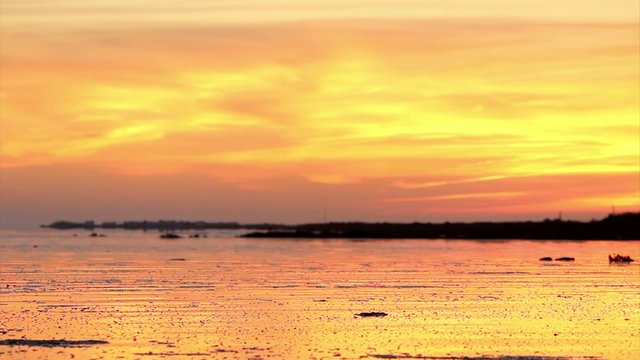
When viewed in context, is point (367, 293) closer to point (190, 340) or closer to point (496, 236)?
point (190, 340)

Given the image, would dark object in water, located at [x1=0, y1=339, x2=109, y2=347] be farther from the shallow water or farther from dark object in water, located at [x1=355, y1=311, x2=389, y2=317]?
dark object in water, located at [x1=355, y1=311, x2=389, y2=317]

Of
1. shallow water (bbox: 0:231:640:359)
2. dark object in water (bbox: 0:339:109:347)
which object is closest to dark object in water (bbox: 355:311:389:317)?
shallow water (bbox: 0:231:640:359)

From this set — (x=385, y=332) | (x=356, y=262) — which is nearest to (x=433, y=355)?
(x=385, y=332)

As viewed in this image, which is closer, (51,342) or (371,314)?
(51,342)

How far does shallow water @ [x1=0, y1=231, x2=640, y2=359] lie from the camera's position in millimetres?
30359

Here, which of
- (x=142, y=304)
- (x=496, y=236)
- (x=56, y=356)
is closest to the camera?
(x=56, y=356)

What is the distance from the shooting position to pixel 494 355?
95.9 ft

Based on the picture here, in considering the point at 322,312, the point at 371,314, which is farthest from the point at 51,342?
the point at 371,314

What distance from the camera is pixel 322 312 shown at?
39969 millimetres

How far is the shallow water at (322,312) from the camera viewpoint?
30.4 metres

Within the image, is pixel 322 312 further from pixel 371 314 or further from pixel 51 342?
pixel 51 342

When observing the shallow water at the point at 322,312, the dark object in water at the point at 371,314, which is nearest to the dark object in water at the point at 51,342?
the shallow water at the point at 322,312

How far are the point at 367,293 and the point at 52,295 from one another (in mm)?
15613

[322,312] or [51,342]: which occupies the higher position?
[322,312]
